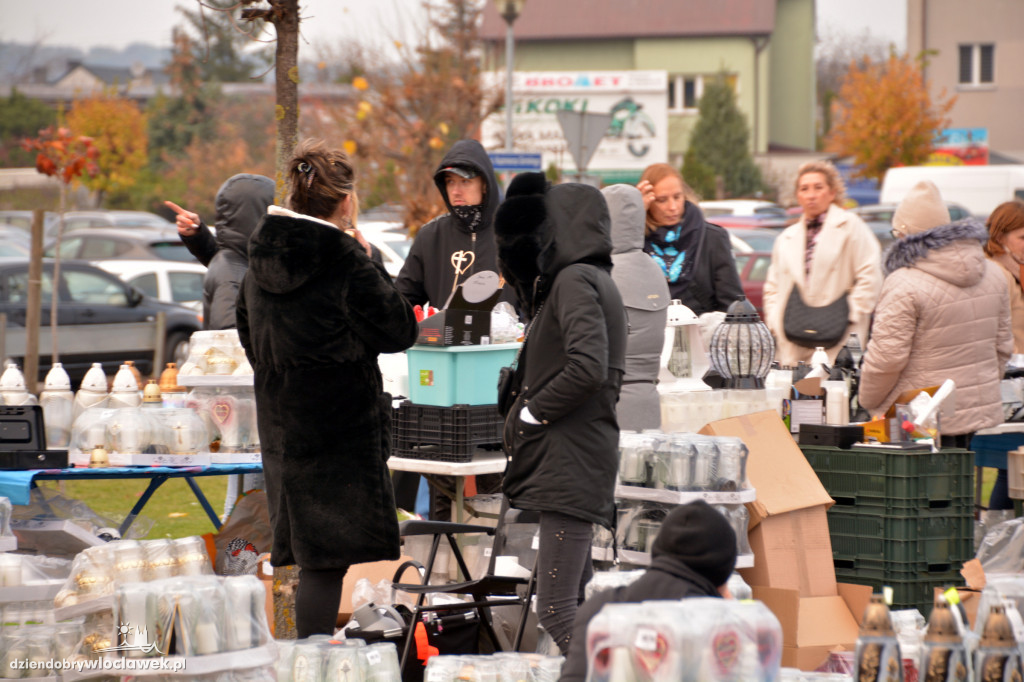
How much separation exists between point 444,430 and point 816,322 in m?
2.56

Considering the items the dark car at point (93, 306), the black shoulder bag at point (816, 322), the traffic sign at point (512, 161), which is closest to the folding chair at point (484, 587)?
the black shoulder bag at point (816, 322)

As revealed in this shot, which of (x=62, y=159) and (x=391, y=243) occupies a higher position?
(x=62, y=159)

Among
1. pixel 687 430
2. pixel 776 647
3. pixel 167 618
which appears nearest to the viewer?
pixel 776 647

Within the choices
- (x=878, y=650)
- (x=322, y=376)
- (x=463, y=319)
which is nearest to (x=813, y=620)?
(x=878, y=650)

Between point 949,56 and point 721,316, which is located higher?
point 949,56

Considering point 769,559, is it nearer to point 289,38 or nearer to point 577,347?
point 577,347

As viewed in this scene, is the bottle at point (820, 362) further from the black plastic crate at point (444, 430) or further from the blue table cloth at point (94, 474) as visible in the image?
the blue table cloth at point (94, 474)

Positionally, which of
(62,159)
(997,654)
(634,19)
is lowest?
(997,654)

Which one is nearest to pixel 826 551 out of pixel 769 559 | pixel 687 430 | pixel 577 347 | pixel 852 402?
pixel 769 559

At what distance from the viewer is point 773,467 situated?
492cm

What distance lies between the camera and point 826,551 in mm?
4906

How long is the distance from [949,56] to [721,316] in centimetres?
3962

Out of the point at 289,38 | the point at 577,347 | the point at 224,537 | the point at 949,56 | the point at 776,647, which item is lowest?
the point at 224,537

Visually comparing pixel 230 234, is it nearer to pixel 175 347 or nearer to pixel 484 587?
pixel 484 587
